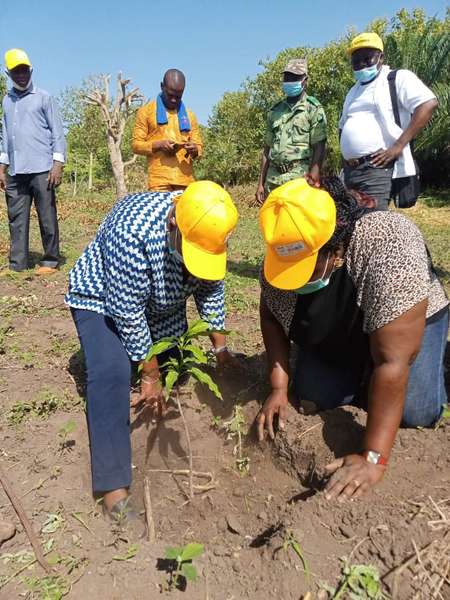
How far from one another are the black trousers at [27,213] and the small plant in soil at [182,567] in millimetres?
4143

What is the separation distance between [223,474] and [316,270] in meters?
1.18

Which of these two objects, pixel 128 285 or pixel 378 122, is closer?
pixel 128 285

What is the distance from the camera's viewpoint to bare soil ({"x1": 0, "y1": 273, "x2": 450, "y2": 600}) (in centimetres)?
175

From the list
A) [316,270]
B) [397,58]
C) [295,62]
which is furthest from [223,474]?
[397,58]

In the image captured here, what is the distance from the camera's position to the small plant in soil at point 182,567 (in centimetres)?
173

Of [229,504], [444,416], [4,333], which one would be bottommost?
[229,504]

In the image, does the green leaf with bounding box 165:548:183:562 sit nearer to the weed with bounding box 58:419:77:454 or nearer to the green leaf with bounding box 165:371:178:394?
the green leaf with bounding box 165:371:178:394

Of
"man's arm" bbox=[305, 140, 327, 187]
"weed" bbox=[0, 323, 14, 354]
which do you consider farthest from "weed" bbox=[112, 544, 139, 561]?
"man's arm" bbox=[305, 140, 327, 187]

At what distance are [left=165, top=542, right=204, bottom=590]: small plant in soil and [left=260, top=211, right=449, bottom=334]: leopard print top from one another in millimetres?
1060

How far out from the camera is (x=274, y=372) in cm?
252

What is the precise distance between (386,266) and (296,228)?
16.3 inches

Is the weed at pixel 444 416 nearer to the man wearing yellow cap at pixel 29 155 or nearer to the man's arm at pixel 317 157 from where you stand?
the man's arm at pixel 317 157

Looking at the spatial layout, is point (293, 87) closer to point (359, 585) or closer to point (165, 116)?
point (165, 116)

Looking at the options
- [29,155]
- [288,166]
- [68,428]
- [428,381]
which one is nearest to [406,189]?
[288,166]
